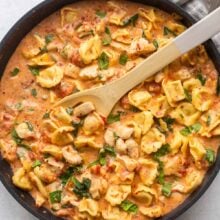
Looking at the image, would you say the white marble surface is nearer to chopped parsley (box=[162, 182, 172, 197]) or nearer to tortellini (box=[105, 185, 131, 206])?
chopped parsley (box=[162, 182, 172, 197])

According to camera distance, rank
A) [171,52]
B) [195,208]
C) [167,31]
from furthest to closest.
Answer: [195,208], [167,31], [171,52]

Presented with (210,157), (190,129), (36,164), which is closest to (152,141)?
(190,129)

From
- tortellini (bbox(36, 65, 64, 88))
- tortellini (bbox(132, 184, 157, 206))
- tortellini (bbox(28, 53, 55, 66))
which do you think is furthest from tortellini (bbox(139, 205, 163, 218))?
tortellini (bbox(28, 53, 55, 66))

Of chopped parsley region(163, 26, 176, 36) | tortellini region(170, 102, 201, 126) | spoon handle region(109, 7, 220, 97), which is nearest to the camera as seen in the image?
spoon handle region(109, 7, 220, 97)

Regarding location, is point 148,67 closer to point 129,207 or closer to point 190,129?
point 190,129

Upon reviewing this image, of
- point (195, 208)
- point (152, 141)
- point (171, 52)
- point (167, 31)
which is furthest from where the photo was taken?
point (195, 208)

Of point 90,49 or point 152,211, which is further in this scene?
point 90,49
